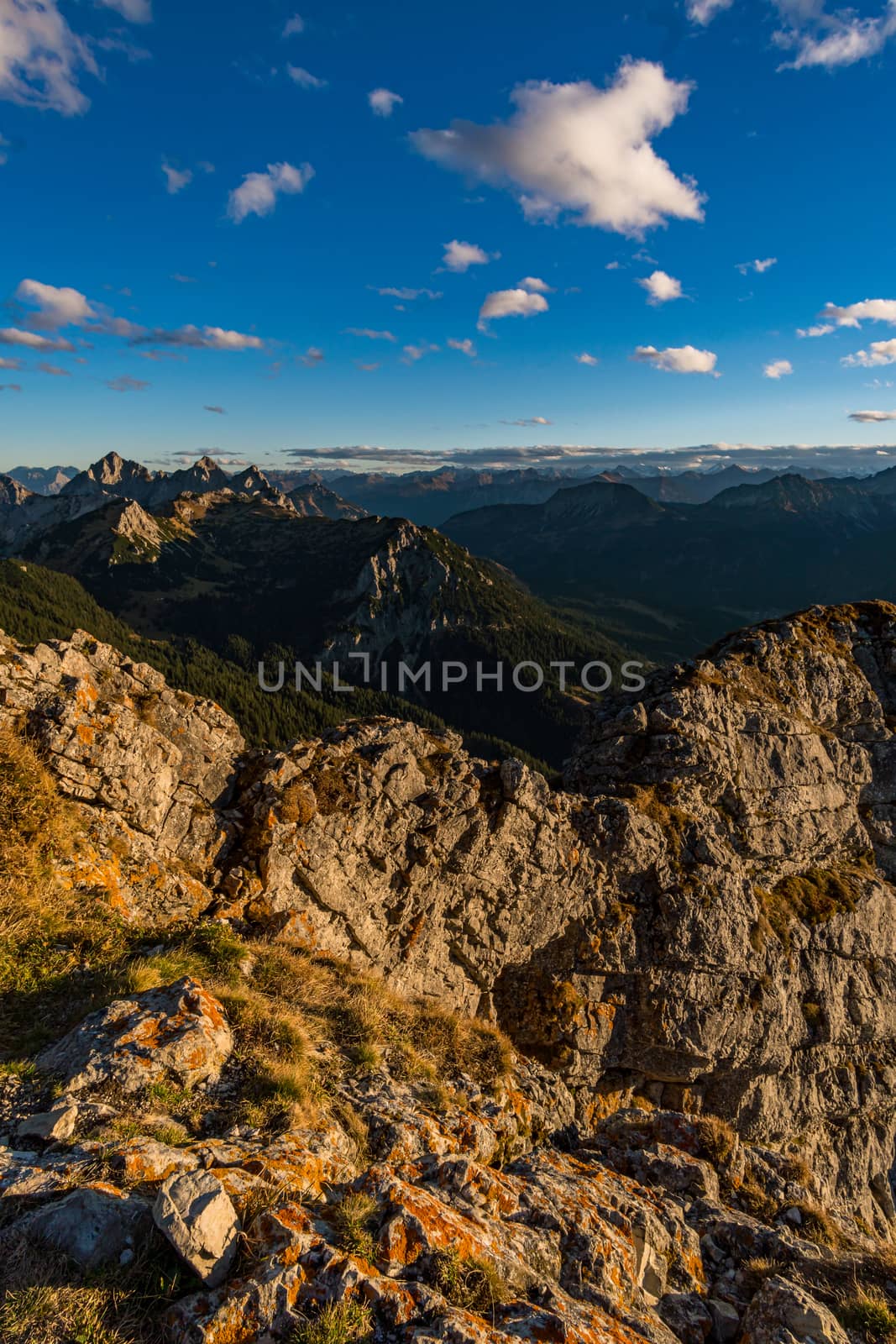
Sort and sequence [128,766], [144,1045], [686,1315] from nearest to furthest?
[144,1045] < [686,1315] < [128,766]

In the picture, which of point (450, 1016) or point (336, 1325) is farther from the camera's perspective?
point (450, 1016)

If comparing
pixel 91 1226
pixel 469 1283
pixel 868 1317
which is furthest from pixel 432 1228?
pixel 868 1317

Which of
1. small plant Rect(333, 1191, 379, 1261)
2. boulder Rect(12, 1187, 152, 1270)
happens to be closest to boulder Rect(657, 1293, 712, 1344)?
small plant Rect(333, 1191, 379, 1261)

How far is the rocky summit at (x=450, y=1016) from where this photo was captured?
6.49 m

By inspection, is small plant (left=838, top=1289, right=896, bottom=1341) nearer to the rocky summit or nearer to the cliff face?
the rocky summit

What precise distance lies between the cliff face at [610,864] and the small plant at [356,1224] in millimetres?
9371

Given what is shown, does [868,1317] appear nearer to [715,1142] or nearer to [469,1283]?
[715,1142]

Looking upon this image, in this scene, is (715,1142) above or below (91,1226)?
below

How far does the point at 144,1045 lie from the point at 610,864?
21179 mm

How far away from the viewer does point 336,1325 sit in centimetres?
565

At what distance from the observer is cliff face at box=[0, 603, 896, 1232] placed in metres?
18.3

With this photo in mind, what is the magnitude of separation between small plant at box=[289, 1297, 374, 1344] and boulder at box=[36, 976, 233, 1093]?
3891 mm

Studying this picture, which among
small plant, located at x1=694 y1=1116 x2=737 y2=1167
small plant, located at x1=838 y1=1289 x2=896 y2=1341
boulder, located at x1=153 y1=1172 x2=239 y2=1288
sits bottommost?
small plant, located at x1=694 y1=1116 x2=737 y2=1167

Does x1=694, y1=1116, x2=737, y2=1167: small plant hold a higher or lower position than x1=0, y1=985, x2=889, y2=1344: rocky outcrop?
lower
